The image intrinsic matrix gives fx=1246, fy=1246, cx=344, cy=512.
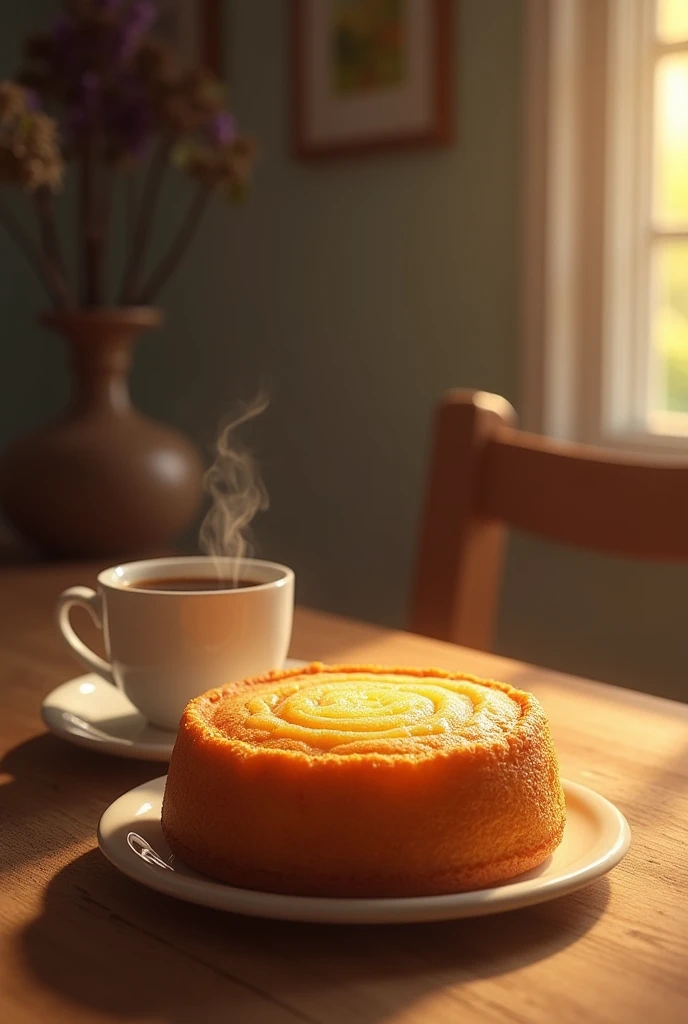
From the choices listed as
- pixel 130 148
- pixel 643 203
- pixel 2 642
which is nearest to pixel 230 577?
pixel 2 642

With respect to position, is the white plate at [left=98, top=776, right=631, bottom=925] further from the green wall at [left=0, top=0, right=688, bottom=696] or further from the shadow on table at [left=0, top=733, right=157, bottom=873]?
the green wall at [left=0, top=0, right=688, bottom=696]

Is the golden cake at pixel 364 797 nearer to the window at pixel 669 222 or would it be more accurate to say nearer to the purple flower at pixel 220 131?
the purple flower at pixel 220 131

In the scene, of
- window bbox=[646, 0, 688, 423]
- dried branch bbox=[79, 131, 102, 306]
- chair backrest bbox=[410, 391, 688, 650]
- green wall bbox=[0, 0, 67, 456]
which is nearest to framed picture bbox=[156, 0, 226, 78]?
green wall bbox=[0, 0, 67, 456]

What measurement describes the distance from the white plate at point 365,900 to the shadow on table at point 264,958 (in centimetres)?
1

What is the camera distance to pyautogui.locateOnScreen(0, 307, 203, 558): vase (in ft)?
4.85

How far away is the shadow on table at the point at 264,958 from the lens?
410 millimetres

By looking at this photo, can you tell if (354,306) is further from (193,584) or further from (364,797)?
(364,797)

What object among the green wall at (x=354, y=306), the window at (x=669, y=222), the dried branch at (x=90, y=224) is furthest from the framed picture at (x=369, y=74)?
the dried branch at (x=90, y=224)

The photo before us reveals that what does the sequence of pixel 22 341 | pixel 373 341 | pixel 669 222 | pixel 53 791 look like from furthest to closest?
pixel 22 341 → pixel 373 341 → pixel 669 222 → pixel 53 791

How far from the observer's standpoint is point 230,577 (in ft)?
2.60

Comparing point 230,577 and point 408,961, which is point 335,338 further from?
point 408,961

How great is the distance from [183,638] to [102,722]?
8 centimetres

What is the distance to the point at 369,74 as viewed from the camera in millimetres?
2205

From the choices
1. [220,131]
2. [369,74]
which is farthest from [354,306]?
[220,131]
